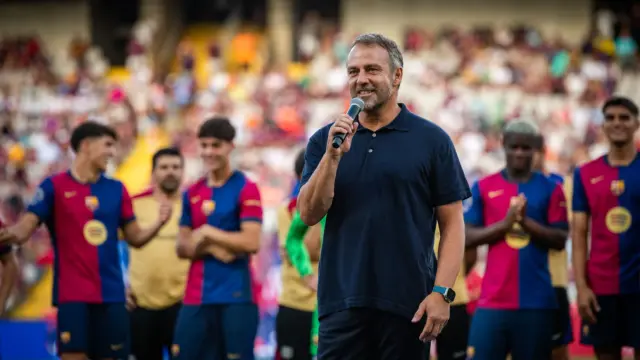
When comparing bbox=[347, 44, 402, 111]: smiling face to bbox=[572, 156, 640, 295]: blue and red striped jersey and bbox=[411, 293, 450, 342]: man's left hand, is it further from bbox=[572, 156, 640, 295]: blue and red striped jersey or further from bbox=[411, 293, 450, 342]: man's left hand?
bbox=[572, 156, 640, 295]: blue and red striped jersey

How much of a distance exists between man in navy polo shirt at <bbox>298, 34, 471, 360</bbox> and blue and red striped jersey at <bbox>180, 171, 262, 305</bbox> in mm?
2980

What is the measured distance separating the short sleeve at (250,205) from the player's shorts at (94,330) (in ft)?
4.10

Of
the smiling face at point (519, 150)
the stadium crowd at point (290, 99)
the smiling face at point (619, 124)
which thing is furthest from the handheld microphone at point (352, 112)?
the stadium crowd at point (290, 99)

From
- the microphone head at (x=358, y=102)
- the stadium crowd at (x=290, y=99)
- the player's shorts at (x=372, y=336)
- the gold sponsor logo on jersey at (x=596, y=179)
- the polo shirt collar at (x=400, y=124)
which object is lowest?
the player's shorts at (x=372, y=336)

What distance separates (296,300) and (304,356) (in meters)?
0.52

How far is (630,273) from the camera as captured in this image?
778 cm

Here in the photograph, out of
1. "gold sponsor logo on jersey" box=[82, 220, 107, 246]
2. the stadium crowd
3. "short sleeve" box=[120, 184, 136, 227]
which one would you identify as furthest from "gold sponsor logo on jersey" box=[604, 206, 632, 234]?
the stadium crowd

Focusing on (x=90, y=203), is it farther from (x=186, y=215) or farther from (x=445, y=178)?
(x=445, y=178)

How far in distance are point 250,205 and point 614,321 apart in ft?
9.48

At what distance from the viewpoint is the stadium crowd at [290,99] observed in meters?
20.2

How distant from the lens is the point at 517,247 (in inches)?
312

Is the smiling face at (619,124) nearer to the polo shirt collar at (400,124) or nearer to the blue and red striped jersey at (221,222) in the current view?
the blue and red striped jersey at (221,222)

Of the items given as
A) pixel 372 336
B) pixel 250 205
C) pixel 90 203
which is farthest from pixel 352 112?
pixel 90 203

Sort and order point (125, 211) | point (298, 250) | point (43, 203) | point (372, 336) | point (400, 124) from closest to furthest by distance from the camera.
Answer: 1. point (372, 336)
2. point (400, 124)
3. point (43, 203)
4. point (298, 250)
5. point (125, 211)
